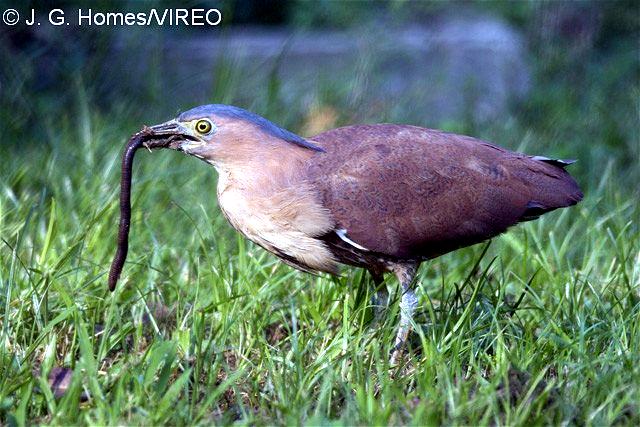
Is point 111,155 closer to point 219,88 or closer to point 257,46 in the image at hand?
point 219,88

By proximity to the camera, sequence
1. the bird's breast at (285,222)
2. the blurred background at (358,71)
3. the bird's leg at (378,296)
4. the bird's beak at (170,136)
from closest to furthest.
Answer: the bird's breast at (285,222), the bird's beak at (170,136), the bird's leg at (378,296), the blurred background at (358,71)

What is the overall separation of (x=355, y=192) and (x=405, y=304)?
18.2 inches

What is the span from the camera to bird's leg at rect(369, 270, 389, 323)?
4.12 metres

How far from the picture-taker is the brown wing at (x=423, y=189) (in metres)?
3.81

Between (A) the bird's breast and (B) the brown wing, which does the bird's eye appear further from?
(B) the brown wing

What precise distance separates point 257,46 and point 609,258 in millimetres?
4124

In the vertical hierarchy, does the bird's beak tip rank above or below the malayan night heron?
above

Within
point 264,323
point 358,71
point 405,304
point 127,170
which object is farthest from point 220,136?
point 358,71

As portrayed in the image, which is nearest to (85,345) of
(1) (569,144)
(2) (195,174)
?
(2) (195,174)

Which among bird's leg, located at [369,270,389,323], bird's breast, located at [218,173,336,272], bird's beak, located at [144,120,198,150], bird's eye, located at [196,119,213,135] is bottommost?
bird's leg, located at [369,270,389,323]

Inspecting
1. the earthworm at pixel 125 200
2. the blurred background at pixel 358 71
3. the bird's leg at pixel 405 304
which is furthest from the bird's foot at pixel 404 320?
the blurred background at pixel 358 71

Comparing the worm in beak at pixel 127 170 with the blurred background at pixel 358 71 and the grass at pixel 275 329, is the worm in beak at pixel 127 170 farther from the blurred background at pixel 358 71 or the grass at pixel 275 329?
the blurred background at pixel 358 71

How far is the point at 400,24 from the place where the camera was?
8.12 metres

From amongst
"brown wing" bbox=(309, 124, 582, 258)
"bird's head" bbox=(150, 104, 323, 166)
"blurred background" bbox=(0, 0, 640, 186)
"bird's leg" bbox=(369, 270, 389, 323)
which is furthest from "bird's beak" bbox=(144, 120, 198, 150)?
"blurred background" bbox=(0, 0, 640, 186)
